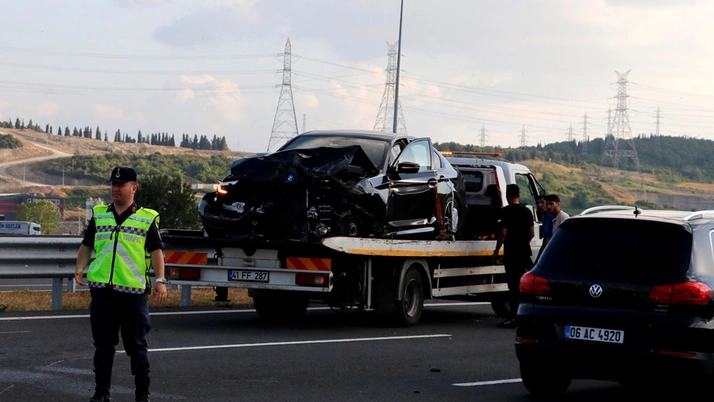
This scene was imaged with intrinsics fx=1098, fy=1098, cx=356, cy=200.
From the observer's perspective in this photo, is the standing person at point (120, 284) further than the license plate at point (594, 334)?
No

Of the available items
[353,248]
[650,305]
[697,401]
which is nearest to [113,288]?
[650,305]

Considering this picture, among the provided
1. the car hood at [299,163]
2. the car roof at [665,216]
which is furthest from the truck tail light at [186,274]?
the car roof at [665,216]

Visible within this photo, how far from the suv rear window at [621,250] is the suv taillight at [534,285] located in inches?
3.7

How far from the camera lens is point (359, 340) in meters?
12.4

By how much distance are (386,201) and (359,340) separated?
2.36 metres

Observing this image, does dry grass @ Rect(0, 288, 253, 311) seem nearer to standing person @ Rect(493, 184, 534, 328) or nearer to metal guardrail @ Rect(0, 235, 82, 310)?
metal guardrail @ Rect(0, 235, 82, 310)

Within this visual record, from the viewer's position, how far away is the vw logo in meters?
8.04

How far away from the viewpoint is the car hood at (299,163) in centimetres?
1312

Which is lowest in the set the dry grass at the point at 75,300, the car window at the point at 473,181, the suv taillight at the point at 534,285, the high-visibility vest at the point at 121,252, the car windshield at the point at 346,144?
the dry grass at the point at 75,300

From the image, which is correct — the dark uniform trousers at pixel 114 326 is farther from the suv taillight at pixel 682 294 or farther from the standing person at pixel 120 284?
the suv taillight at pixel 682 294

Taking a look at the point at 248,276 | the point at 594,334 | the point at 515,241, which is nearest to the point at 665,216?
the point at 594,334

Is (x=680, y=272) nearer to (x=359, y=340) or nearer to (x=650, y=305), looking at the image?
(x=650, y=305)

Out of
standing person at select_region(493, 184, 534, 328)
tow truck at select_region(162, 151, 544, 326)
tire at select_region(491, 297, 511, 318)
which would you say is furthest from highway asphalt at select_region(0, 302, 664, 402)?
tire at select_region(491, 297, 511, 318)

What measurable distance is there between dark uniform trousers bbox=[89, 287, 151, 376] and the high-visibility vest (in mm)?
78
